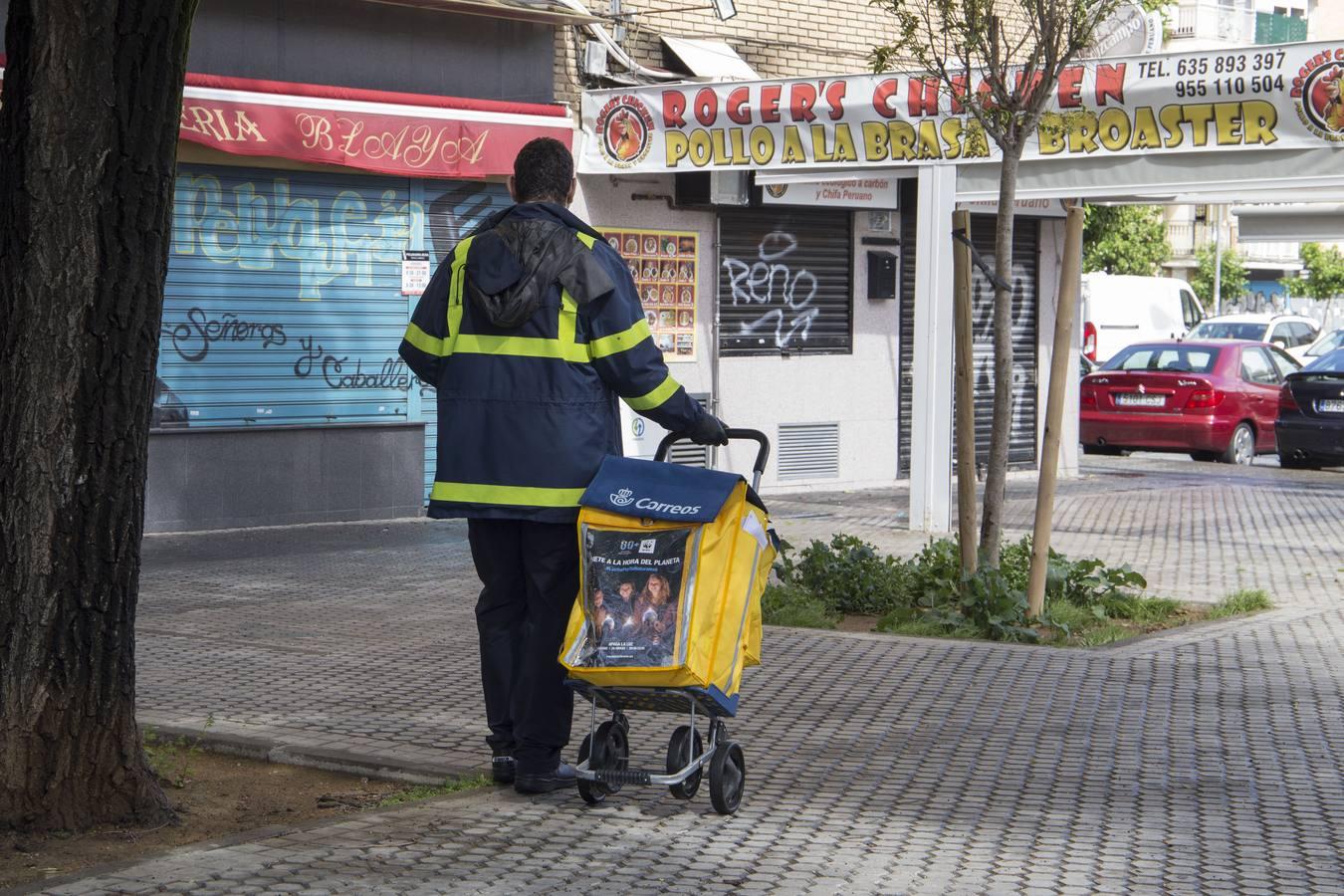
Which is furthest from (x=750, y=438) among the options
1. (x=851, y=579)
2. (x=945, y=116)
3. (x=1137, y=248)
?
(x=1137, y=248)

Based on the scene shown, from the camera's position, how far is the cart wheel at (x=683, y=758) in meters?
5.58

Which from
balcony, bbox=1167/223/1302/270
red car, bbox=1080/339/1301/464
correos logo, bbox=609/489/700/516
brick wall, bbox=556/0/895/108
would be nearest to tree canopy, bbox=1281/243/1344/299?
balcony, bbox=1167/223/1302/270

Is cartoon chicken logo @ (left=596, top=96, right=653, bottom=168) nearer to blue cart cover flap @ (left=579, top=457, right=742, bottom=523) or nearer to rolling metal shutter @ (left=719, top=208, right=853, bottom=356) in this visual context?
rolling metal shutter @ (left=719, top=208, right=853, bottom=356)

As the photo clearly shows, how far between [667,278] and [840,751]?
34.1 feet

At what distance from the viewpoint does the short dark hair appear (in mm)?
5844

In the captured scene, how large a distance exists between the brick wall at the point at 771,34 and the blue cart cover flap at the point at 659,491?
10.5m

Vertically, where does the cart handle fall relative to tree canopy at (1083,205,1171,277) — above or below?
below

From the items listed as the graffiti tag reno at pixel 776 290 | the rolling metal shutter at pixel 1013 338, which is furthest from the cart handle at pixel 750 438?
the rolling metal shutter at pixel 1013 338

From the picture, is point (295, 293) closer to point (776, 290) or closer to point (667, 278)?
point (667, 278)

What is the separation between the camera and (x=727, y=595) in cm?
544

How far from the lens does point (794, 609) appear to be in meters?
9.66

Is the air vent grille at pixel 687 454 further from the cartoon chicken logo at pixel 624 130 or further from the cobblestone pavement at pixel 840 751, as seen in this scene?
the cobblestone pavement at pixel 840 751

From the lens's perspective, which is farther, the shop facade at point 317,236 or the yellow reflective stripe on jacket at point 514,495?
the shop facade at point 317,236

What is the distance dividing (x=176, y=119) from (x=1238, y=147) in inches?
352
